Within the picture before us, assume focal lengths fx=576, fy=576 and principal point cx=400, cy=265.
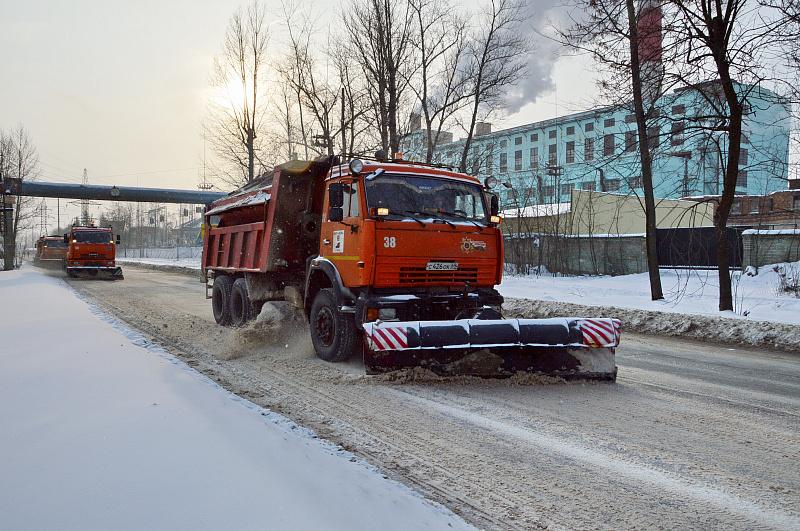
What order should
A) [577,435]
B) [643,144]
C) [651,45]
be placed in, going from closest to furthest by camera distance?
[577,435] < [651,45] < [643,144]

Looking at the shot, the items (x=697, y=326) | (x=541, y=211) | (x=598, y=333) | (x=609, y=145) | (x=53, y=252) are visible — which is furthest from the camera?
(x=53, y=252)

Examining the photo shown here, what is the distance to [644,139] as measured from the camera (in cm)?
1465

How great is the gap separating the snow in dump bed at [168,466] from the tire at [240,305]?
4477 millimetres

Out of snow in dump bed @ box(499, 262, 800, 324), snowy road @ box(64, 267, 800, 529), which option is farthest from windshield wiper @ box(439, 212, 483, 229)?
snow in dump bed @ box(499, 262, 800, 324)

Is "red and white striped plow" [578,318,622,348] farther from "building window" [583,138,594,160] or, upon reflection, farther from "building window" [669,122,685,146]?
"building window" [583,138,594,160]

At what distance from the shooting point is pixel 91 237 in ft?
92.6

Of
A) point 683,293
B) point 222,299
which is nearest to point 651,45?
point 683,293

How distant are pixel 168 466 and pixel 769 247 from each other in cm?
2065

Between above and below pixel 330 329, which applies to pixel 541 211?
above

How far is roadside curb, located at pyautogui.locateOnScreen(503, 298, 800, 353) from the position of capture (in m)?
9.83

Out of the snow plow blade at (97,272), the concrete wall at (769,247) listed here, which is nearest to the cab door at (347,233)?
the concrete wall at (769,247)

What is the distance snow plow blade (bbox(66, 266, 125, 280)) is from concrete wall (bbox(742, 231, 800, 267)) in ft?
86.2

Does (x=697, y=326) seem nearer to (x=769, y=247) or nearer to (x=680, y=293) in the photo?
(x=680, y=293)

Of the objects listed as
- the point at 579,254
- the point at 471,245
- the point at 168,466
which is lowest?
the point at 168,466
